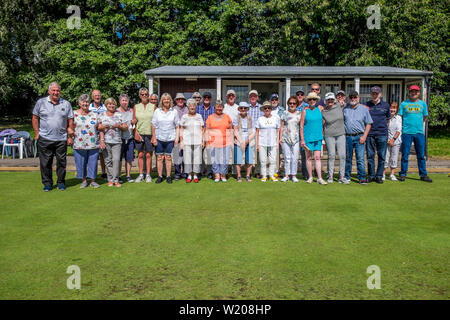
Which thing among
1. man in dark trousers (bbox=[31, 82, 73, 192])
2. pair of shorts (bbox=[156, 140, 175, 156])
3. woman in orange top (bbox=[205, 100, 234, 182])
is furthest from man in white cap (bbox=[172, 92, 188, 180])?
man in dark trousers (bbox=[31, 82, 73, 192])

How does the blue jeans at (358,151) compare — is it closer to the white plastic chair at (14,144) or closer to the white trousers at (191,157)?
the white trousers at (191,157)

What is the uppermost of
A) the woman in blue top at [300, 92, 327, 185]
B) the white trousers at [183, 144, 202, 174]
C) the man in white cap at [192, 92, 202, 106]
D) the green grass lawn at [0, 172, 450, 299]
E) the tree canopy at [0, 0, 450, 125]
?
the tree canopy at [0, 0, 450, 125]

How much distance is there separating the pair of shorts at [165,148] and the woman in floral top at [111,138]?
77 centimetres

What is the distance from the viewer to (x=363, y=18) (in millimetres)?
21203

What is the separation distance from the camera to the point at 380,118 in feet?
24.9

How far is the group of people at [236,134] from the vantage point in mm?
7297

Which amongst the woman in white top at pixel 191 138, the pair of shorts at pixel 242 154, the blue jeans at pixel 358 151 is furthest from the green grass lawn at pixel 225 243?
the pair of shorts at pixel 242 154

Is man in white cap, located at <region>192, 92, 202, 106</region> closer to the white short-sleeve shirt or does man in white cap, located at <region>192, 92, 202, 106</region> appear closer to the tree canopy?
the white short-sleeve shirt

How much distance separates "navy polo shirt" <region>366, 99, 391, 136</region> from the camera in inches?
298

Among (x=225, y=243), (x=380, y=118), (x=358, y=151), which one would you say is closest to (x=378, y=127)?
(x=380, y=118)

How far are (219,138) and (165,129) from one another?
1.10 m

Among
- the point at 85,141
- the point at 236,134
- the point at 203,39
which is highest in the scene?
the point at 203,39

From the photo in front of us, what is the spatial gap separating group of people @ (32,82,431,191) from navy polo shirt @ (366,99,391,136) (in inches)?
0.7

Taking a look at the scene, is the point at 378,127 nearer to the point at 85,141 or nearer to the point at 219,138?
the point at 219,138
